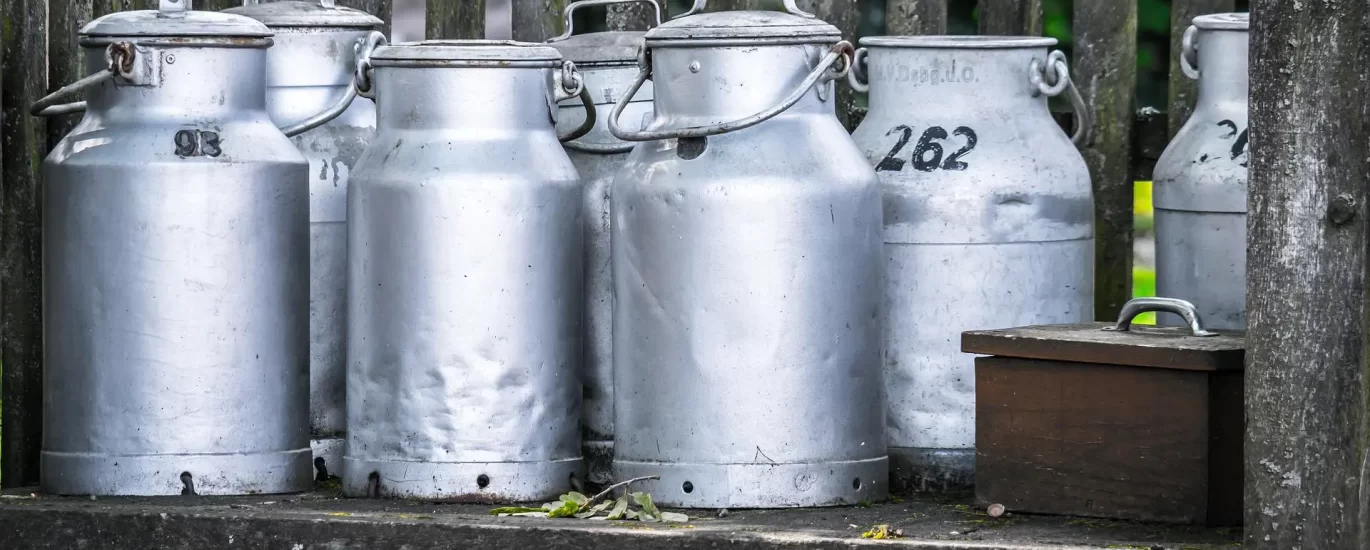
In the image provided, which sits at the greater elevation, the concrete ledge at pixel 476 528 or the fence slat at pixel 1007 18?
the fence slat at pixel 1007 18

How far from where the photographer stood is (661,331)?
2.59 metres

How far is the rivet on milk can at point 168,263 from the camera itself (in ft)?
8.69

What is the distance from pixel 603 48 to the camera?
2.96 meters

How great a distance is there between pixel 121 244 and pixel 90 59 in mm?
266

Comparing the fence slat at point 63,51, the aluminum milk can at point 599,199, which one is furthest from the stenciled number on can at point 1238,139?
the fence slat at point 63,51

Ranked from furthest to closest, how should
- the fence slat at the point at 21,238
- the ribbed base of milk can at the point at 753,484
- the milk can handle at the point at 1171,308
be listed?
1. the fence slat at the point at 21,238
2. the ribbed base of milk can at the point at 753,484
3. the milk can handle at the point at 1171,308

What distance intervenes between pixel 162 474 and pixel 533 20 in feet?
3.33

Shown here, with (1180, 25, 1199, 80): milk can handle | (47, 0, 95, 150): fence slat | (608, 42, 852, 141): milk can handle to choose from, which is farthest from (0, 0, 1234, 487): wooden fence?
(608, 42, 852, 141): milk can handle

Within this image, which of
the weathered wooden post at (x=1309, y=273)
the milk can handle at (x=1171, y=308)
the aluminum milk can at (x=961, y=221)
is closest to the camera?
the weathered wooden post at (x=1309, y=273)

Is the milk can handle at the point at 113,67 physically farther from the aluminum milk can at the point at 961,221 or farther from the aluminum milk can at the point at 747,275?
the aluminum milk can at the point at 961,221

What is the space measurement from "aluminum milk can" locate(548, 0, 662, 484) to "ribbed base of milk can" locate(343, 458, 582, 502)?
21cm

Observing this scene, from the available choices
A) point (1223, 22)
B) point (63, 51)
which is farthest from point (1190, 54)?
point (63, 51)

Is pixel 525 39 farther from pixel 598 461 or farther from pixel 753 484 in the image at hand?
pixel 753 484

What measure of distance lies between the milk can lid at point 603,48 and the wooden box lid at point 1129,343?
0.71m
